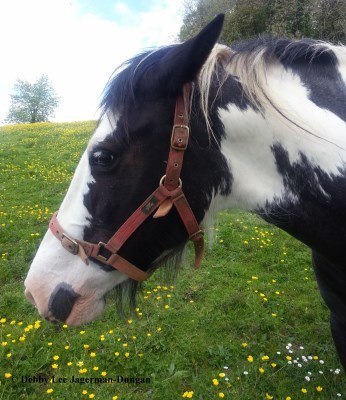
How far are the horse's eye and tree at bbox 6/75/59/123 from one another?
47.7 metres

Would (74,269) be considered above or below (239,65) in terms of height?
below

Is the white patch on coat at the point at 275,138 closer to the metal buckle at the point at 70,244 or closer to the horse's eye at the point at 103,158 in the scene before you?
the horse's eye at the point at 103,158

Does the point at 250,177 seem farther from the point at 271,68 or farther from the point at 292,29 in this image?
the point at 292,29

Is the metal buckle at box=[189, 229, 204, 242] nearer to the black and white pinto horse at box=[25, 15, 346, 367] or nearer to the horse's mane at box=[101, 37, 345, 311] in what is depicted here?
the black and white pinto horse at box=[25, 15, 346, 367]

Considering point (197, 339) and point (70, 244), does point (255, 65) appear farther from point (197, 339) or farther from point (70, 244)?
point (197, 339)

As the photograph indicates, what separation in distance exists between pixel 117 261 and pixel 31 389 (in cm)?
213

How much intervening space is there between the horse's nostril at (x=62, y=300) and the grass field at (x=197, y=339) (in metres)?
0.22

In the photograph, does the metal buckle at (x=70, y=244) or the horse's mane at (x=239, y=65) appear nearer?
the horse's mane at (x=239, y=65)

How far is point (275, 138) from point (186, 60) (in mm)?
495

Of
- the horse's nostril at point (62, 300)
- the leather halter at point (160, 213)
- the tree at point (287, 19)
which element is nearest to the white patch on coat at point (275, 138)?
the leather halter at point (160, 213)

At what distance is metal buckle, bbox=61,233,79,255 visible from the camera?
5.23 feet

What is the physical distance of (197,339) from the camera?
355cm

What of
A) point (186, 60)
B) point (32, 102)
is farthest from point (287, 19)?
point (32, 102)

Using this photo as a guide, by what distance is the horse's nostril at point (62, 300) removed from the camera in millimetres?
1646
